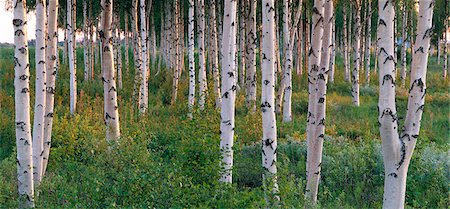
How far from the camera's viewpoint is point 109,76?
11.1 m

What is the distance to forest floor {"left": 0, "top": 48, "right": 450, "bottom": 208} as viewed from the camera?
6.34 meters

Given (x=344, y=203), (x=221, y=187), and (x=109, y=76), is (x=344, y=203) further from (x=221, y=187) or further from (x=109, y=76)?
(x=109, y=76)

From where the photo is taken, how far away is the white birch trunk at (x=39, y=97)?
820cm

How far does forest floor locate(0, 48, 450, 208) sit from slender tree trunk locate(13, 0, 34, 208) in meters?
0.47

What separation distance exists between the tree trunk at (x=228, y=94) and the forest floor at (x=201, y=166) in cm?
33

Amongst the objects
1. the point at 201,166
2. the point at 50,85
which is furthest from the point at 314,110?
the point at 50,85

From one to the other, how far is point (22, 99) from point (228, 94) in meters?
3.37

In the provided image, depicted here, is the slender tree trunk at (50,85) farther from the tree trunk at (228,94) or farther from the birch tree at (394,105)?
the birch tree at (394,105)

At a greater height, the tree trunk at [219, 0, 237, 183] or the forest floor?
the tree trunk at [219, 0, 237, 183]

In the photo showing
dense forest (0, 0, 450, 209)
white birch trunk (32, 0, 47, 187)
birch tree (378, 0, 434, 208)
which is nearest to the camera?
birch tree (378, 0, 434, 208)

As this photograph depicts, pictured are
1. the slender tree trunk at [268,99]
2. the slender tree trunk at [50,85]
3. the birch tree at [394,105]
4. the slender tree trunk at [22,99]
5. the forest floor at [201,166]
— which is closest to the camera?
the birch tree at [394,105]

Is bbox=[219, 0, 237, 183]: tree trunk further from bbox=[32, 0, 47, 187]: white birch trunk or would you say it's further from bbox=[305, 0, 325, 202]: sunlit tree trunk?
bbox=[32, 0, 47, 187]: white birch trunk

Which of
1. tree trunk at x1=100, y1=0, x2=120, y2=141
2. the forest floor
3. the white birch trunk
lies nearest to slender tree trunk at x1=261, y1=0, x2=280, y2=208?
the forest floor

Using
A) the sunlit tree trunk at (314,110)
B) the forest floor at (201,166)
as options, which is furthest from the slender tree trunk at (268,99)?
the sunlit tree trunk at (314,110)
